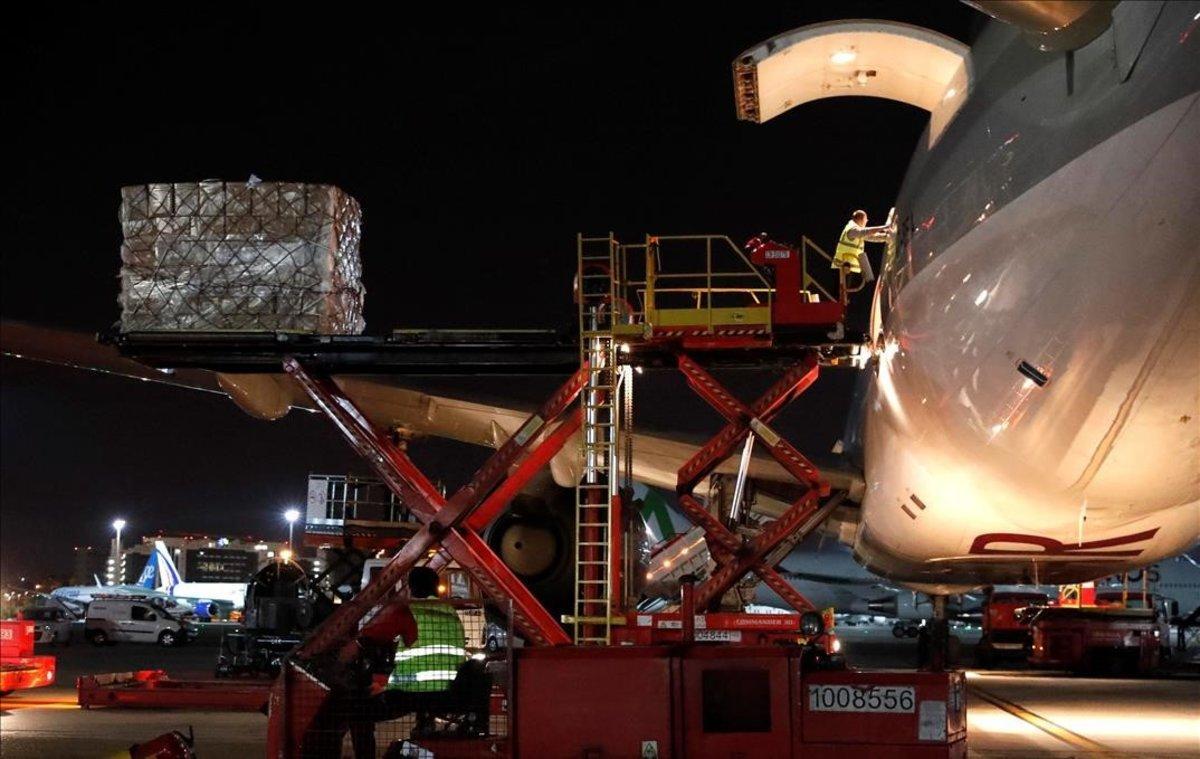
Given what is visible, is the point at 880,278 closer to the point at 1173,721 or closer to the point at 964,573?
the point at 964,573

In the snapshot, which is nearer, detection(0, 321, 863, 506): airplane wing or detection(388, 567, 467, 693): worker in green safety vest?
detection(388, 567, 467, 693): worker in green safety vest

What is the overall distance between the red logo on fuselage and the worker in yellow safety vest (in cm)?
284

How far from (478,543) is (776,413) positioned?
371 centimetres

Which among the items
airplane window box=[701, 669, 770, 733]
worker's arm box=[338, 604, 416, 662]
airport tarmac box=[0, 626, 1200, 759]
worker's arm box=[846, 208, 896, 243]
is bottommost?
airport tarmac box=[0, 626, 1200, 759]

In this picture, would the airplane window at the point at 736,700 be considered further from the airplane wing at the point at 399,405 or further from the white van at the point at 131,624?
the white van at the point at 131,624

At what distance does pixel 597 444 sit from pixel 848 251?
3.18 meters

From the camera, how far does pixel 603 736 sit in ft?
24.3

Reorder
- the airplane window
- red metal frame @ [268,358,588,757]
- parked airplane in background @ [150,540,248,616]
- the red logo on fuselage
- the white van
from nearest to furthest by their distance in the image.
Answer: the airplane window → the red logo on fuselage → red metal frame @ [268,358,588,757] → the white van → parked airplane in background @ [150,540,248,616]

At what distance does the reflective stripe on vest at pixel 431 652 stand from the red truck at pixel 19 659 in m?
7.44

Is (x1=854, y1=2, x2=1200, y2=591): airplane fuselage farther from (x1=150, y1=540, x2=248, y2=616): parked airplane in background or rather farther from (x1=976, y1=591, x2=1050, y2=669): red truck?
(x1=150, y1=540, x2=248, y2=616): parked airplane in background

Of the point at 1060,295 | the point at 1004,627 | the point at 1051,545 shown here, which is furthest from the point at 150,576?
the point at 1060,295

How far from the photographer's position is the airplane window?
7.48 meters

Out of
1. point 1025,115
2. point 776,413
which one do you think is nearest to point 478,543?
point 776,413

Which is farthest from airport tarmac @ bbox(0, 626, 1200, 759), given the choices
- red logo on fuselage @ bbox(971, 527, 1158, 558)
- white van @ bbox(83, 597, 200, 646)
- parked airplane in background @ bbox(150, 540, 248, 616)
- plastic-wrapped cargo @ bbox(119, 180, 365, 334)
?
parked airplane in background @ bbox(150, 540, 248, 616)
